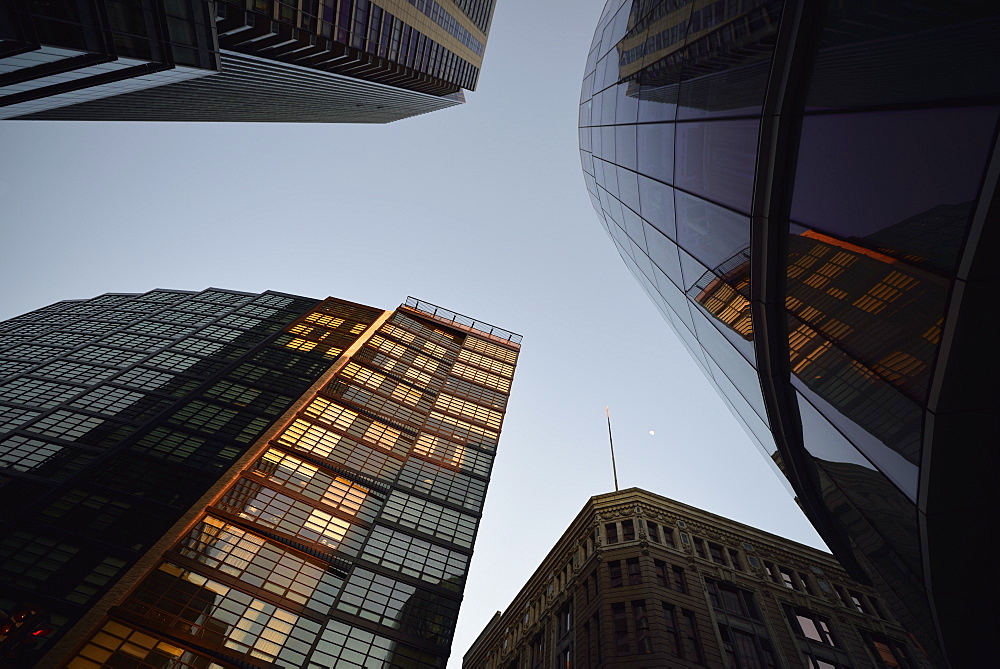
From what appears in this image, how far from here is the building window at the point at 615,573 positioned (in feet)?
114

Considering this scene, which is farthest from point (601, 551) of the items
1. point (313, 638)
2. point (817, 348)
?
point (817, 348)

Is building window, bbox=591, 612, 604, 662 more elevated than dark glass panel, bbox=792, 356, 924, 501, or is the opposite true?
dark glass panel, bbox=792, 356, 924, 501

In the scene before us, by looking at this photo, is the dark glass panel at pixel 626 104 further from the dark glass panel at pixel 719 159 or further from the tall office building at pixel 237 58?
the tall office building at pixel 237 58

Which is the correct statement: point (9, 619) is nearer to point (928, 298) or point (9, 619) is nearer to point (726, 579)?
point (928, 298)

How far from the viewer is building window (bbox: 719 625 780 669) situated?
99.5ft

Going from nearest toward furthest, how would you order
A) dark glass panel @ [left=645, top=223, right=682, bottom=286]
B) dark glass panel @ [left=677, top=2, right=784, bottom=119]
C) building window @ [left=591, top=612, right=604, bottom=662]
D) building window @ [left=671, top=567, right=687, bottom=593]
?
dark glass panel @ [left=677, top=2, right=784, bottom=119], dark glass panel @ [left=645, top=223, right=682, bottom=286], building window @ [left=591, top=612, right=604, bottom=662], building window @ [left=671, top=567, right=687, bottom=593]

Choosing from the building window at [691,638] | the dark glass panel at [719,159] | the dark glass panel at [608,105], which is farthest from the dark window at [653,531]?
the dark glass panel at [719,159]

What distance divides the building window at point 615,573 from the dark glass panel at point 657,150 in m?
30.3

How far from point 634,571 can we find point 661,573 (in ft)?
6.13

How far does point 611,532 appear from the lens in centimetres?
4000

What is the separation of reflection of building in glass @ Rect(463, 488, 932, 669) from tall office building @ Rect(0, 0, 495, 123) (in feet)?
137

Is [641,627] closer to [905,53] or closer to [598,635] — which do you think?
[598,635]

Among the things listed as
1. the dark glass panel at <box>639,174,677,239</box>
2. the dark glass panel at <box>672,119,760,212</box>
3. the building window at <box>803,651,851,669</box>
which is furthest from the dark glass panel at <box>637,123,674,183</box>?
the building window at <box>803,651,851,669</box>

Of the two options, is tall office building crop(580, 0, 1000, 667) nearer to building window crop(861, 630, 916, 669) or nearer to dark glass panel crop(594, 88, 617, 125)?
dark glass panel crop(594, 88, 617, 125)
